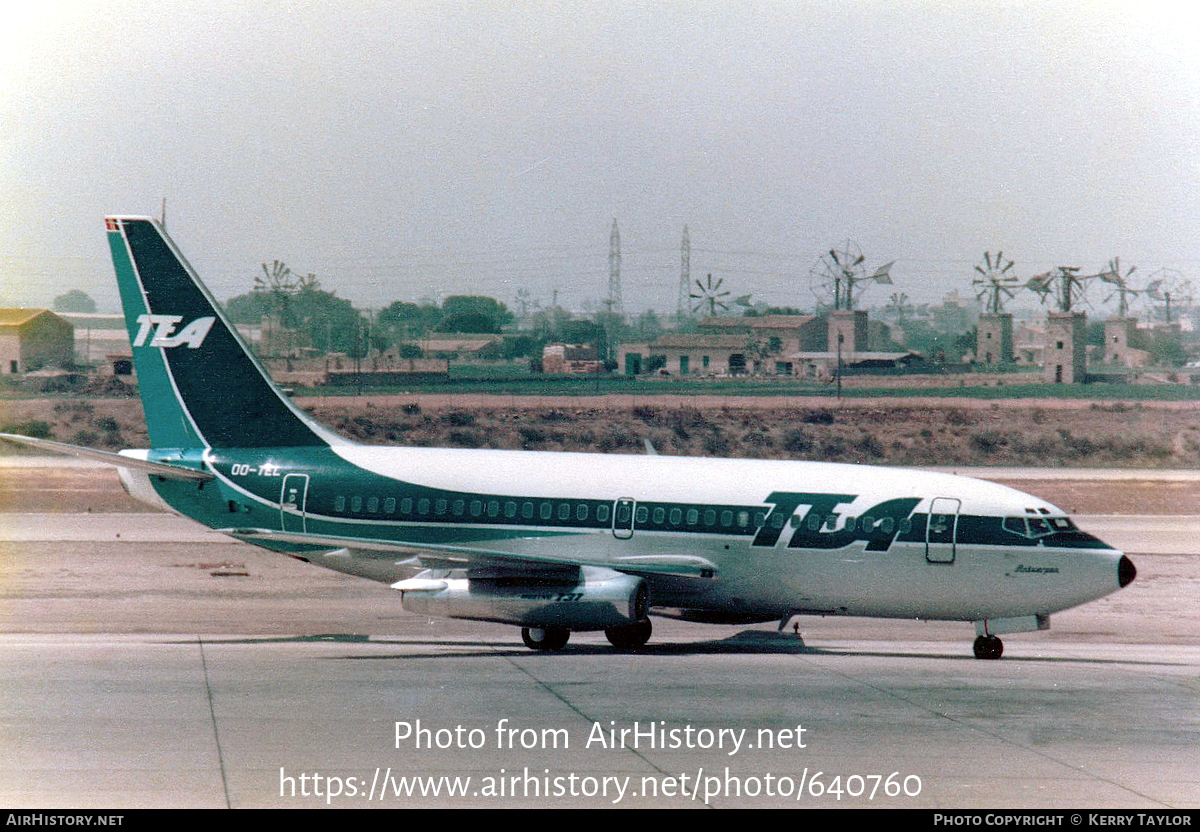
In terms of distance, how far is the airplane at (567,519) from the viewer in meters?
28.7

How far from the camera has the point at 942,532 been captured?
28.6 m

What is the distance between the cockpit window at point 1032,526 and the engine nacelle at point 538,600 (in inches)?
284

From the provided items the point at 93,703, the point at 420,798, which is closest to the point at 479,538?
the point at 93,703

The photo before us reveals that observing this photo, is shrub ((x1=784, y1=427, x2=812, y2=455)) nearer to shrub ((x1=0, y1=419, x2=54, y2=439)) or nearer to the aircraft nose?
shrub ((x1=0, y1=419, x2=54, y2=439))

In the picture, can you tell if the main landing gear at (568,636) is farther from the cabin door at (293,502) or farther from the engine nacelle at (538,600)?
the cabin door at (293,502)

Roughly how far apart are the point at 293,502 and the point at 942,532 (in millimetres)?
13873

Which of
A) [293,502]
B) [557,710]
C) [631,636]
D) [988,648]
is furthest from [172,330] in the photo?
[988,648]

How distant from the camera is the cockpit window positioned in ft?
93.3

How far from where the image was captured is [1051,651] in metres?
31.7

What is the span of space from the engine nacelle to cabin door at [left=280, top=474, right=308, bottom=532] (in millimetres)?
3931

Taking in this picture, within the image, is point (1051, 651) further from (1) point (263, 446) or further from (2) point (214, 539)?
(2) point (214, 539)

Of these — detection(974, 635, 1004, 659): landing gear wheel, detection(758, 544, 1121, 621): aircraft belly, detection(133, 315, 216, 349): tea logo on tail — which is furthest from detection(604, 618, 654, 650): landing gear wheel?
detection(133, 315, 216, 349): tea logo on tail

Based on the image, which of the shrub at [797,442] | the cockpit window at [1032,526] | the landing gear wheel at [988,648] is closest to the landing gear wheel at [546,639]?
the landing gear wheel at [988,648]

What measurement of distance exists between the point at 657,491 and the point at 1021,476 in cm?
4417
